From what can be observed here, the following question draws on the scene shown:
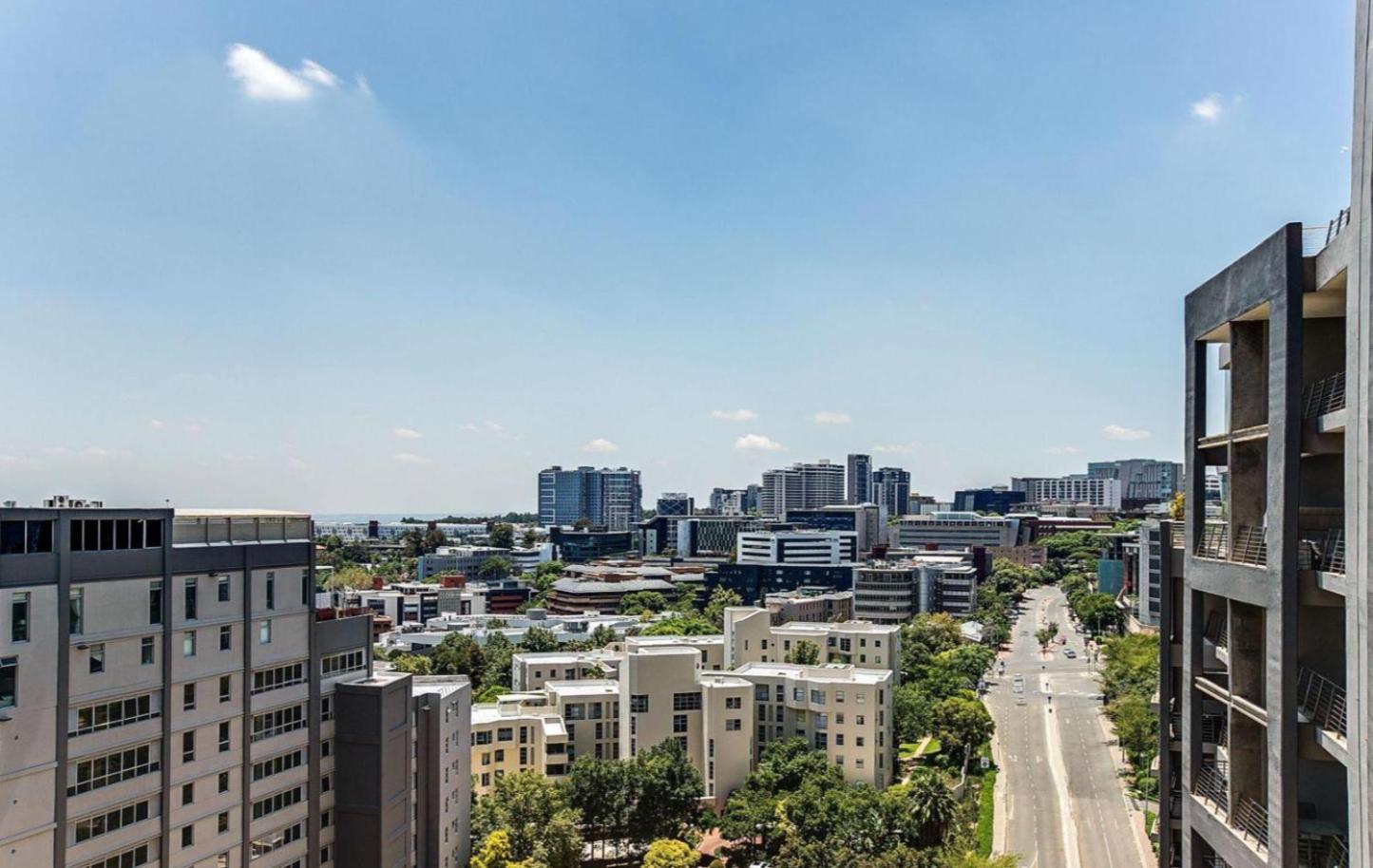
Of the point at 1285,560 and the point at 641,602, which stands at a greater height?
the point at 1285,560

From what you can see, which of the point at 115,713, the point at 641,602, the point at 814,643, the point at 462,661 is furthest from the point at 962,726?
the point at 641,602

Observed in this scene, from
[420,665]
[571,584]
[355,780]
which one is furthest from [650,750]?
[571,584]

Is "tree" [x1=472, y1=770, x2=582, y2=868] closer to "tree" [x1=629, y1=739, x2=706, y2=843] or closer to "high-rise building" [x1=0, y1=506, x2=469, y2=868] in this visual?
"tree" [x1=629, y1=739, x2=706, y2=843]

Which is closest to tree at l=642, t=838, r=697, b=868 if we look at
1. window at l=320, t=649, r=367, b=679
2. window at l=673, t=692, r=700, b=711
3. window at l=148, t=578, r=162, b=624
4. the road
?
window at l=673, t=692, r=700, b=711

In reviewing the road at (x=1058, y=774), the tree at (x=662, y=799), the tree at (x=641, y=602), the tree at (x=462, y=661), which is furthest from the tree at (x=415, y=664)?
the tree at (x=641, y=602)

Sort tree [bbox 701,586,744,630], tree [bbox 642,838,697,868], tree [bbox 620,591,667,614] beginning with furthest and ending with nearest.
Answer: tree [bbox 620,591,667,614], tree [bbox 701,586,744,630], tree [bbox 642,838,697,868]

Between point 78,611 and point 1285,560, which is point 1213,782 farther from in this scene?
point 78,611

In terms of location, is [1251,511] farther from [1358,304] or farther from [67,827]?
[67,827]
